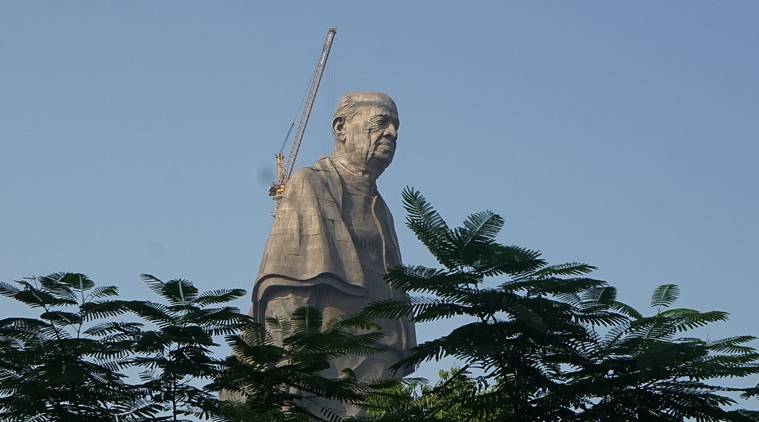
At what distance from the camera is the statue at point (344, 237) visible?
1086 inches

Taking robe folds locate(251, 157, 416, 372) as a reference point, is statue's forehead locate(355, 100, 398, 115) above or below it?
above

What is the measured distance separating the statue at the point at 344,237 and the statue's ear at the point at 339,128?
0.06ft

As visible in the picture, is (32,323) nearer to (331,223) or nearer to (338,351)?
(338,351)

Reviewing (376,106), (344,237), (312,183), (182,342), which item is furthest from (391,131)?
(182,342)

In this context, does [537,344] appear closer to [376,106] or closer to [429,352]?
[429,352]

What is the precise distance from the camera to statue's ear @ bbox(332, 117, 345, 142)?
29.0 m

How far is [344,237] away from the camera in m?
28.2

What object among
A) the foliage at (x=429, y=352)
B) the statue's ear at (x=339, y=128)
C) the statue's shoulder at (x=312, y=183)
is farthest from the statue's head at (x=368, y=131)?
the foliage at (x=429, y=352)

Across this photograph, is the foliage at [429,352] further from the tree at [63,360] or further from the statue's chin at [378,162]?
the statue's chin at [378,162]

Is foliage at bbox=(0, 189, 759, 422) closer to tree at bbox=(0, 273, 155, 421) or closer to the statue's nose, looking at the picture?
tree at bbox=(0, 273, 155, 421)

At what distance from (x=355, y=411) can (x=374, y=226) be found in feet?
18.5

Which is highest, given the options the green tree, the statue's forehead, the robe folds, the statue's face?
the statue's forehead

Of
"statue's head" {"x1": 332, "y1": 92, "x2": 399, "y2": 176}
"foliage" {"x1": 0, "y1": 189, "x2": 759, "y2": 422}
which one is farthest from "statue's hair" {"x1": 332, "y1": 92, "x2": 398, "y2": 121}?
"foliage" {"x1": 0, "y1": 189, "x2": 759, "y2": 422}

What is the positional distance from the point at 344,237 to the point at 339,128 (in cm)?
222
